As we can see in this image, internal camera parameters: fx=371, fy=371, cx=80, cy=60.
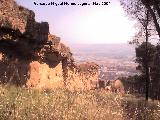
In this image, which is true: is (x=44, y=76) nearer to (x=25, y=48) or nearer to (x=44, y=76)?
(x=44, y=76)

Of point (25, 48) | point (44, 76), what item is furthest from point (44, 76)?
point (25, 48)

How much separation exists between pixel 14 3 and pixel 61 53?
6814 mm

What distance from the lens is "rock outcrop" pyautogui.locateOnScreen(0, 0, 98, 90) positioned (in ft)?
55.4

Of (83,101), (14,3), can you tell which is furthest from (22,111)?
(14,3)

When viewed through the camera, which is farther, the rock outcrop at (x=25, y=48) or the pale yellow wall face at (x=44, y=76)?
the pale yellow wall face at (x=44, y=76)

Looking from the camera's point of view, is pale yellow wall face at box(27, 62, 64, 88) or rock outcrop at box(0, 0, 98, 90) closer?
rock outcrop at box(0, 0, 98, 90)

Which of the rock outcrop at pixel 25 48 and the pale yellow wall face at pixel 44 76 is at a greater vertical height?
the rock outcrop at pixel 25 48

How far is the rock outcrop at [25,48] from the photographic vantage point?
55.4 feet

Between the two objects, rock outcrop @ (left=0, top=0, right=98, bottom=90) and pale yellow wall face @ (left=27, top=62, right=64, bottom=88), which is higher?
rock outcrop @ (left=0, top=0, right=98, bottom=90)

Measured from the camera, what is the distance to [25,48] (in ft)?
61.2

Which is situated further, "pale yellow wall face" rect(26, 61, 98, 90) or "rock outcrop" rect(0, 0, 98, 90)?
"pale yellow wall face" rect(26, 61, 98, 90)

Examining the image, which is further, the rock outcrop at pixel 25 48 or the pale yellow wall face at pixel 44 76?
the pale yellow wall face at pixel 44 76

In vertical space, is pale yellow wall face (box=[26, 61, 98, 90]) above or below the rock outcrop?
below

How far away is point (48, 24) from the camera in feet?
62.0
